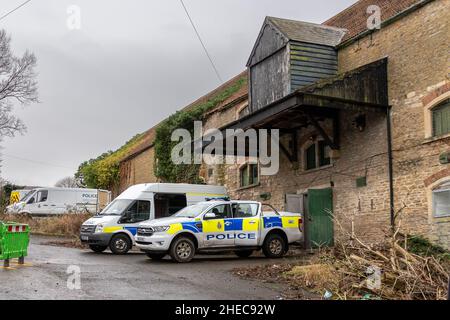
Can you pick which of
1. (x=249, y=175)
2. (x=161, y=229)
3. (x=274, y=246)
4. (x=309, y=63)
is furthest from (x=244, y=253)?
(x=249, y=175)

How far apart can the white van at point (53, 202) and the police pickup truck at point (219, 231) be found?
17698 mm

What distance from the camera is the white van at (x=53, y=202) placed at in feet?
104

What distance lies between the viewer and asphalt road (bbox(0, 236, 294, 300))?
859 centimetres

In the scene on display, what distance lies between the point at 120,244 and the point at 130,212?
1171 millimetres

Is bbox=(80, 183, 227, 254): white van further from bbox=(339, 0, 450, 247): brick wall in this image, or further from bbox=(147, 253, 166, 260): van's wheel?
bbox=(339, 0, 450, 247): brick wall

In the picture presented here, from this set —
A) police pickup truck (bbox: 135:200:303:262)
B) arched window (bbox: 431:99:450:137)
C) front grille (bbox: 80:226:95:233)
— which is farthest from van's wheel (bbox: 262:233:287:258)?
front grille (bbox: 80:226:95:233)

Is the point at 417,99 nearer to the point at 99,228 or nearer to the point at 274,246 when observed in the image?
the point at 274,246

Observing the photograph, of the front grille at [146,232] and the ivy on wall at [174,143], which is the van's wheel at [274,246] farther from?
the ivy on wall at [174,143]

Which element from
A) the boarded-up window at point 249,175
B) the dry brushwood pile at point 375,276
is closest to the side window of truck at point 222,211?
the dry brushwood pile at point 375,276

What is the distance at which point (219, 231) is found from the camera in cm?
1502
